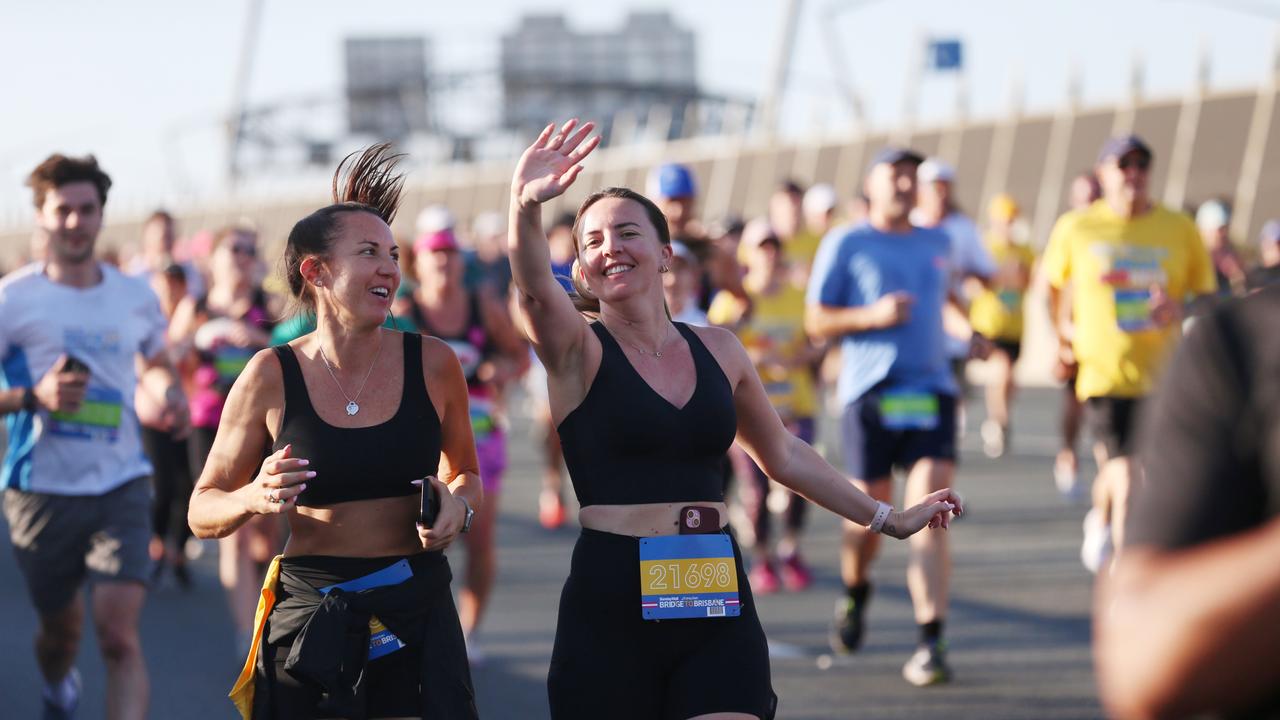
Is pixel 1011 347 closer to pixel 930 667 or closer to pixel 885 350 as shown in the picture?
pixel 885 350

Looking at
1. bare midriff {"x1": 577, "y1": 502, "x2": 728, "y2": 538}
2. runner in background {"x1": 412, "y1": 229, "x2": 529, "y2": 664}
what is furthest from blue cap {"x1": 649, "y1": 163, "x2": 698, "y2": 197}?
bare midriff {"x1": 577, "y1": 502, "x2": 728, "y2": 538}

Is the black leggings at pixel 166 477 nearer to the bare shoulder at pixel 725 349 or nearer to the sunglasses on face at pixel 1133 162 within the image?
the sunglasses on face at pixel 1133 162

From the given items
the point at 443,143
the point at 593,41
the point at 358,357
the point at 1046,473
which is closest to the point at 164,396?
the point at 358,357

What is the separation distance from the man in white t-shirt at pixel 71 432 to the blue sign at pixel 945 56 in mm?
23333

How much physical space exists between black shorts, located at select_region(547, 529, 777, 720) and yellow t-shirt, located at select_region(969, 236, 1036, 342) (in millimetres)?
11029

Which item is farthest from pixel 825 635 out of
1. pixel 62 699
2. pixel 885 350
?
pixel 62 699

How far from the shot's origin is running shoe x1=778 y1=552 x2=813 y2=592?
927cm

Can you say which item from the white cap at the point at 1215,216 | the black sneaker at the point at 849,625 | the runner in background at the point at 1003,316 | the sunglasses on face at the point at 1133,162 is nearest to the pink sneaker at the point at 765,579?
the black sneaker at the point at 849,625

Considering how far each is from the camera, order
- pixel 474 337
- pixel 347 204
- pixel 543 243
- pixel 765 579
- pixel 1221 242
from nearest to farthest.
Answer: pixel 543 243, pixel 347 204, pixel 474 337, pixel 765 579, pixel 1221 242

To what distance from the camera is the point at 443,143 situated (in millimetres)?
79750

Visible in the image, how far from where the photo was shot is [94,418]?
5812 millimetres

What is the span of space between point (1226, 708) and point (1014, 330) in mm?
13555

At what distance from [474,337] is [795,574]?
2801 millimetres

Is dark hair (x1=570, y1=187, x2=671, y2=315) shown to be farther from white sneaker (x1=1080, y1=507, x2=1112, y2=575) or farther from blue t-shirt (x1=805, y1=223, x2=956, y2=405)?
white sneaker (x1=1080, y1=507, x2=1112, y2=575)
